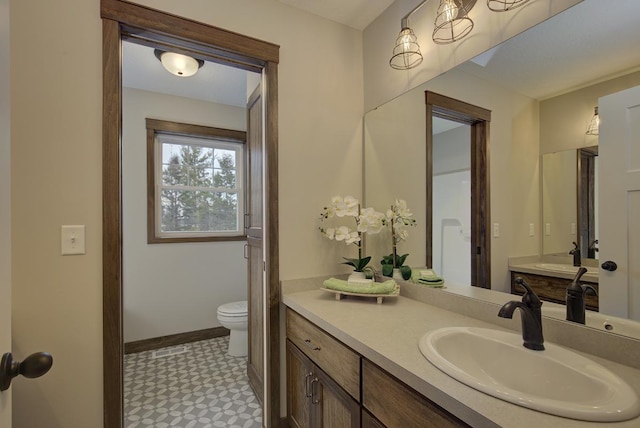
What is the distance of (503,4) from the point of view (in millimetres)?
1170

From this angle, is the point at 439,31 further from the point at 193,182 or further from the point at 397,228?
the point at 193,182

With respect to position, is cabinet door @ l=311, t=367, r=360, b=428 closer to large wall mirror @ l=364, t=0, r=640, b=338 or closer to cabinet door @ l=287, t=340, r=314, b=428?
cabinet door @ l=287, t=340, r=314, b=428

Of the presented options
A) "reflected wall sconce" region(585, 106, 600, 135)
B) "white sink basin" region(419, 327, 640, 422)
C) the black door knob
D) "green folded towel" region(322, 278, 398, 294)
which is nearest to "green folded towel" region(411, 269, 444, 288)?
"green folded towel" region(322, 278, 398, 294)

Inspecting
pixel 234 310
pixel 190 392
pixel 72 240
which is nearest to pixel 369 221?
pixel 72 240

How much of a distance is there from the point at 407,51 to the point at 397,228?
38.2 inches

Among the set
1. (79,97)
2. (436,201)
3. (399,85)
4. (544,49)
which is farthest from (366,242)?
(79,97)

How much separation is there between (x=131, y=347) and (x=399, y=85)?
3127mm

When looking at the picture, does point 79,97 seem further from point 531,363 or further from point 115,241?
point 531,363

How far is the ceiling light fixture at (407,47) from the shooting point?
1.55m

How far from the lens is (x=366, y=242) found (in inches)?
76.4

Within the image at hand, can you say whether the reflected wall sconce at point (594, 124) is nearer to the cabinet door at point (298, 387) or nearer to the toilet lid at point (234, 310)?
the cabinet door at point (298, 387)

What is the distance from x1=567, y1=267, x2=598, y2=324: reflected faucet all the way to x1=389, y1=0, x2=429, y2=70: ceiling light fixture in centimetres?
122

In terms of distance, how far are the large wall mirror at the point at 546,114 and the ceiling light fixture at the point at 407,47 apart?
0.51 feet

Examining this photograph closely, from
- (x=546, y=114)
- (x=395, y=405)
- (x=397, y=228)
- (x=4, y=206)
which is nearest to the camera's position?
(x=4, y=206)
